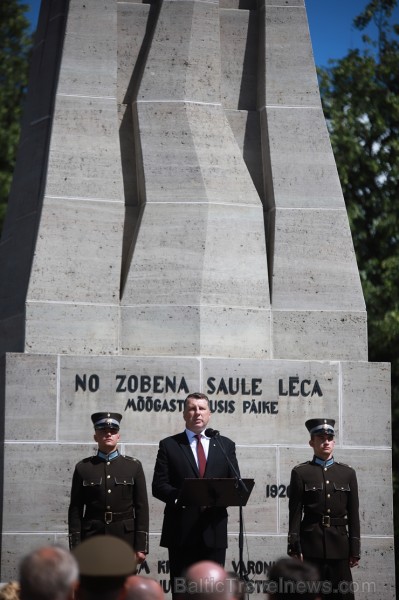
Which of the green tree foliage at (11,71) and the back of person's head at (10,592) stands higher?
the green tree foliage at (11,71)

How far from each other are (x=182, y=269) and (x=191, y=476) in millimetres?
2769

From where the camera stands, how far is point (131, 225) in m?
12.0

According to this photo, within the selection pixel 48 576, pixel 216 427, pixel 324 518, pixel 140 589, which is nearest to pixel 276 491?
pixel 216 427

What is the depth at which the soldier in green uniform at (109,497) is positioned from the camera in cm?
942

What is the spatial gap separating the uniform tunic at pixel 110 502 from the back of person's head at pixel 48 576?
5.42 meters

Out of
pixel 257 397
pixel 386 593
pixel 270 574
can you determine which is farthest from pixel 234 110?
pixel 270 574

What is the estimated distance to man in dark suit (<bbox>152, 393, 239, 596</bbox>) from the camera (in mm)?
9273

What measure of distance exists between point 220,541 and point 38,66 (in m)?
6.16

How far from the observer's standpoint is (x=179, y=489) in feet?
30.2

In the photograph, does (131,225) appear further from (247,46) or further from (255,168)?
(247,46)

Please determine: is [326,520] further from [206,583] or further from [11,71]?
[11,71]

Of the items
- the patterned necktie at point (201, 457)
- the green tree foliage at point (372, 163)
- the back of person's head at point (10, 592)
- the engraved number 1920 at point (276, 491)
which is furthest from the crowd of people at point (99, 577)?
the green tree foliage at point (372, 163)

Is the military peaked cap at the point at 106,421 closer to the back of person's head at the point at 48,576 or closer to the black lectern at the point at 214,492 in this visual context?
the black lectern at the point at 214,492

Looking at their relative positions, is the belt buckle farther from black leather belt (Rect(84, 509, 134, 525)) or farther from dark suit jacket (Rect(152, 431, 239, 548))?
black leather belt (Rect(84, 509, 134, 525))
